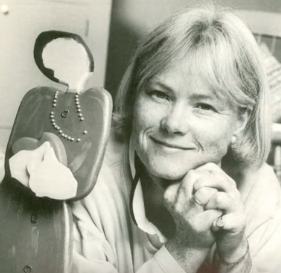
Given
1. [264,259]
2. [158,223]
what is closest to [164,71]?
[158,223]

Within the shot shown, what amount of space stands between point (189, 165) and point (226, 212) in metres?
0.16

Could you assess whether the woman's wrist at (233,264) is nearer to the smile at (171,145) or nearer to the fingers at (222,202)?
the fingers at (222,202)

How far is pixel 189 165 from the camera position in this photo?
1.29 m

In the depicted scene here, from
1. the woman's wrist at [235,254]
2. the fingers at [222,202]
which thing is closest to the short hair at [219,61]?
the fingers at [222,202]

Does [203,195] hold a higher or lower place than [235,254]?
higher

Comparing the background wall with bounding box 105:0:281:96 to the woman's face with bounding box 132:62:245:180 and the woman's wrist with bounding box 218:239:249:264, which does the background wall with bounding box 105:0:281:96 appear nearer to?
the woman's face with bounding box 132:62:245:180

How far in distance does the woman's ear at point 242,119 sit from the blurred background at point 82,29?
274mm

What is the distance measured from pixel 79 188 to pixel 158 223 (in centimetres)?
24

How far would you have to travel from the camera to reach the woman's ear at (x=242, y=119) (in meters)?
1.27

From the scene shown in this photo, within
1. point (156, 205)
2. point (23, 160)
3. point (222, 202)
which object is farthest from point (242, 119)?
point (23, 160)

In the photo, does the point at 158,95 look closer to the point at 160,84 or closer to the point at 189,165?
the point at 160,84

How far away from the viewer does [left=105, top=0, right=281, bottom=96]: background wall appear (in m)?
1.31

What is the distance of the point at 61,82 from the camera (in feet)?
4.41

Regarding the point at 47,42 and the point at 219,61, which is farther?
the point at 47,42
